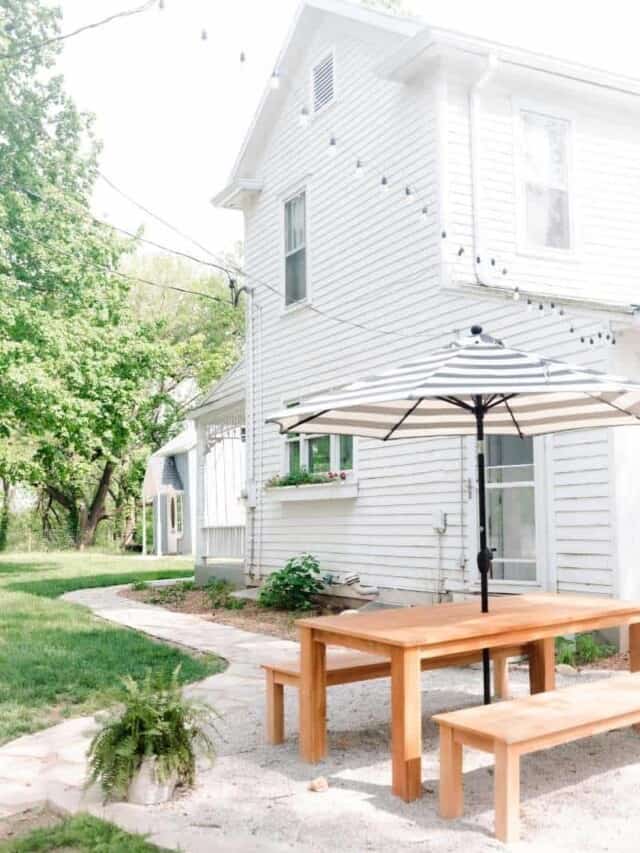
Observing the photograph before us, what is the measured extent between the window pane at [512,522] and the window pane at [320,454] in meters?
3.18

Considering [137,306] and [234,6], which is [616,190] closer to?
[234,6]

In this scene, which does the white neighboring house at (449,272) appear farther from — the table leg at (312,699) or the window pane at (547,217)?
the table leg at (312,699)

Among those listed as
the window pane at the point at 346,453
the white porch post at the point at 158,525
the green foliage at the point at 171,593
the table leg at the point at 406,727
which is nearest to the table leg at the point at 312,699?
the table leg at the point at 406,727

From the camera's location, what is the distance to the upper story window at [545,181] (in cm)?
984

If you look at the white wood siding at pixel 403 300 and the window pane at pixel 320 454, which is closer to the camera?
the white wood siding at pixel 403 300

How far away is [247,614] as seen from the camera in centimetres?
1080

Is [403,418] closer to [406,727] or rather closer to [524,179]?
[406,727]

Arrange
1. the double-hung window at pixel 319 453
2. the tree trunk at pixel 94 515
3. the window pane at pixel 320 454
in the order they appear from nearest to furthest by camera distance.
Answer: the double-hung window at pixel 319 453, the window pane at pixel 320 454, the tree trunk at pixel 94 515

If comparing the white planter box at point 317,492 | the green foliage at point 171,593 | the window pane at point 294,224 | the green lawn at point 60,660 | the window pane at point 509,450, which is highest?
the window pane at point 294,224

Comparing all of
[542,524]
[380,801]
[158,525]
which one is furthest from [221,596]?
[158,525]

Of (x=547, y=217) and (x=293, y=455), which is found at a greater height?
(x=547, y=217)

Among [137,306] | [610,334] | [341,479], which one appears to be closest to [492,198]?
[610,334]

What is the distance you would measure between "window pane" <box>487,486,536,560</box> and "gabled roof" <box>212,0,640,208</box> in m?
4.60

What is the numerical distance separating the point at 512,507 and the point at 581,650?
1795mm
